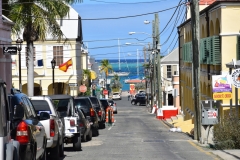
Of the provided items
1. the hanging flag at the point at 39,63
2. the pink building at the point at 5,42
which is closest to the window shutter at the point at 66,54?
the hanging flag at the point at 39,63

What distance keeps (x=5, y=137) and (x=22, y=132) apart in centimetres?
137

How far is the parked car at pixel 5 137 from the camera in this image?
29.7 feet

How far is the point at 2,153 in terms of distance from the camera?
899 cm

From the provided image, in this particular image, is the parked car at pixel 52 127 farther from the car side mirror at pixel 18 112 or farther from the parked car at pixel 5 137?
the parked car at pixel 5 137

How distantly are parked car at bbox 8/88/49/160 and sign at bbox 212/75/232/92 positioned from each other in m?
11.5

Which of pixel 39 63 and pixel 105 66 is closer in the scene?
pixel 39 63

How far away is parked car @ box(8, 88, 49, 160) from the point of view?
1052cm

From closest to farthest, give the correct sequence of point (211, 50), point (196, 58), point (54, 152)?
1. point (54, 152)
2. point (196, 58)
3. point (211, 50)

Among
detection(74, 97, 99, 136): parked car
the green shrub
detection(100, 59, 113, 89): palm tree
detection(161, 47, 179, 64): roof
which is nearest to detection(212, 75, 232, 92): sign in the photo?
the green shrub

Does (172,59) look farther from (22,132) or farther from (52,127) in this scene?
(22,132)

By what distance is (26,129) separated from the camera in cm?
1068

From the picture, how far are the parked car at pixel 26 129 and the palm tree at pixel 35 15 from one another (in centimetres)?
1915

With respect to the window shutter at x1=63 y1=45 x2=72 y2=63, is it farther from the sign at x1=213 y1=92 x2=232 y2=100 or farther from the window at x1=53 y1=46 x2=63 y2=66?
the sign at x1=213 y1=92 x2=232 y2=100

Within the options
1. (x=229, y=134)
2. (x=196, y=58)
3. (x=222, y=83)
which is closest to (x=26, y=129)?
(x=229, y=134)
